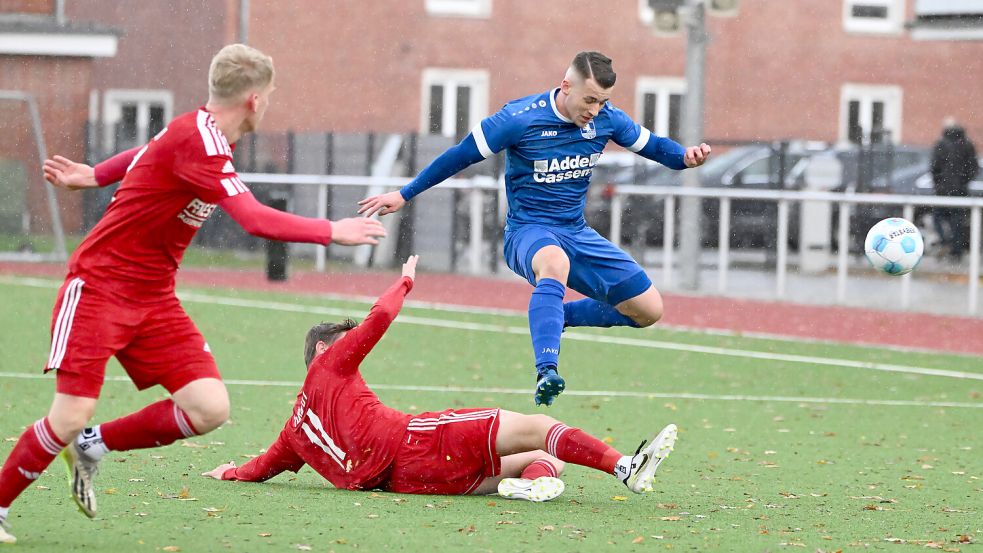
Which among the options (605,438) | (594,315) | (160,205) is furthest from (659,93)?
(160,205)

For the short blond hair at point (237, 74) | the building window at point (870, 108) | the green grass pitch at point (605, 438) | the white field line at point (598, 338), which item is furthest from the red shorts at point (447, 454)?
the building window at point (870, 108)

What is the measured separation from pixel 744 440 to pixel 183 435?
14.5ft

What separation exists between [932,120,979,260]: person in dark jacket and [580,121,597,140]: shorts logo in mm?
12486

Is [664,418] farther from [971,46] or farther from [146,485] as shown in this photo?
[971,46]

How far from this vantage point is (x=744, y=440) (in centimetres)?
973

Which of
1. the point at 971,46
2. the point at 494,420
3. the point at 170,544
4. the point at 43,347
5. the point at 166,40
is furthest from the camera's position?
the point at 971,46

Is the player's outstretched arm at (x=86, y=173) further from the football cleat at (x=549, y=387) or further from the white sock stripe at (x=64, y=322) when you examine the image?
the football cleat at (x=549, y=387)

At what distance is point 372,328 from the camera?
23.1ft

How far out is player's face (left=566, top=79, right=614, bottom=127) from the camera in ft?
27.6

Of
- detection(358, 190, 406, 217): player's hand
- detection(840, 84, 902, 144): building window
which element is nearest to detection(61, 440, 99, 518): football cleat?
detection(358, 190, 406, 217): player's hand

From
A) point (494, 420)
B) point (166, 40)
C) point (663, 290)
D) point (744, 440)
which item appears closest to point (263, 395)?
point (744, 440)

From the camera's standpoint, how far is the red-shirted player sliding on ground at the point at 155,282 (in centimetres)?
590

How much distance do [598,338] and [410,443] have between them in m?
8.89

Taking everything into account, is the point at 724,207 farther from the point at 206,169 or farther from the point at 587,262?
the point at 206,169
